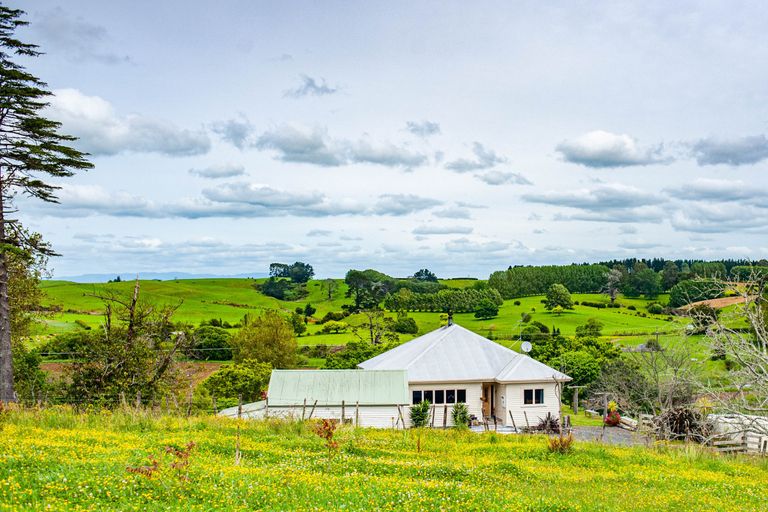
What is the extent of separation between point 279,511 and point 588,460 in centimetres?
1512

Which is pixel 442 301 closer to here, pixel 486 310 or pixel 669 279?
pixel 486 310

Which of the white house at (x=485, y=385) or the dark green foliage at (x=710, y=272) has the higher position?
the dark green foliage at (x=710, y=272)

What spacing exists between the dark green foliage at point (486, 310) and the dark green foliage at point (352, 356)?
51.9 m

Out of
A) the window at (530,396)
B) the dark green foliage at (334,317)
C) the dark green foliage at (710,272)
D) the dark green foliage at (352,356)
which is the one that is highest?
the dark green foliage at (710,272)

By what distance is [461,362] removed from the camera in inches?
1748

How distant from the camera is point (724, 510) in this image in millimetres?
14641

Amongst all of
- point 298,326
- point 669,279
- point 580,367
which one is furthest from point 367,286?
point 580,367

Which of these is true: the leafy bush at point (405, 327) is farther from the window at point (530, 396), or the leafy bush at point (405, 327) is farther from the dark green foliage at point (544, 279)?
the dark green foliage at point (544, 279)

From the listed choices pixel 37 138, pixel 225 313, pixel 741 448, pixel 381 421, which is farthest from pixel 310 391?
pixel 225 313

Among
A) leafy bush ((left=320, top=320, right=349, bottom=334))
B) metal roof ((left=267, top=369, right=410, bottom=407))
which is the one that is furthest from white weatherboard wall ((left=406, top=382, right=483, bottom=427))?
leafy bush ((left=320, top=320, right=349, bottom=334))

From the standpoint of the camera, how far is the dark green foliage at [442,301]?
404 feet

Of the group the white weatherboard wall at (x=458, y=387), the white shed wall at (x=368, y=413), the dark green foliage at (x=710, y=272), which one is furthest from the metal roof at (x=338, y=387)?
the dark green foliage at (x=710, y=272)

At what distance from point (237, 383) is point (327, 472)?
36.4 m

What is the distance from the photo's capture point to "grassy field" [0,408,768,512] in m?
10.8
